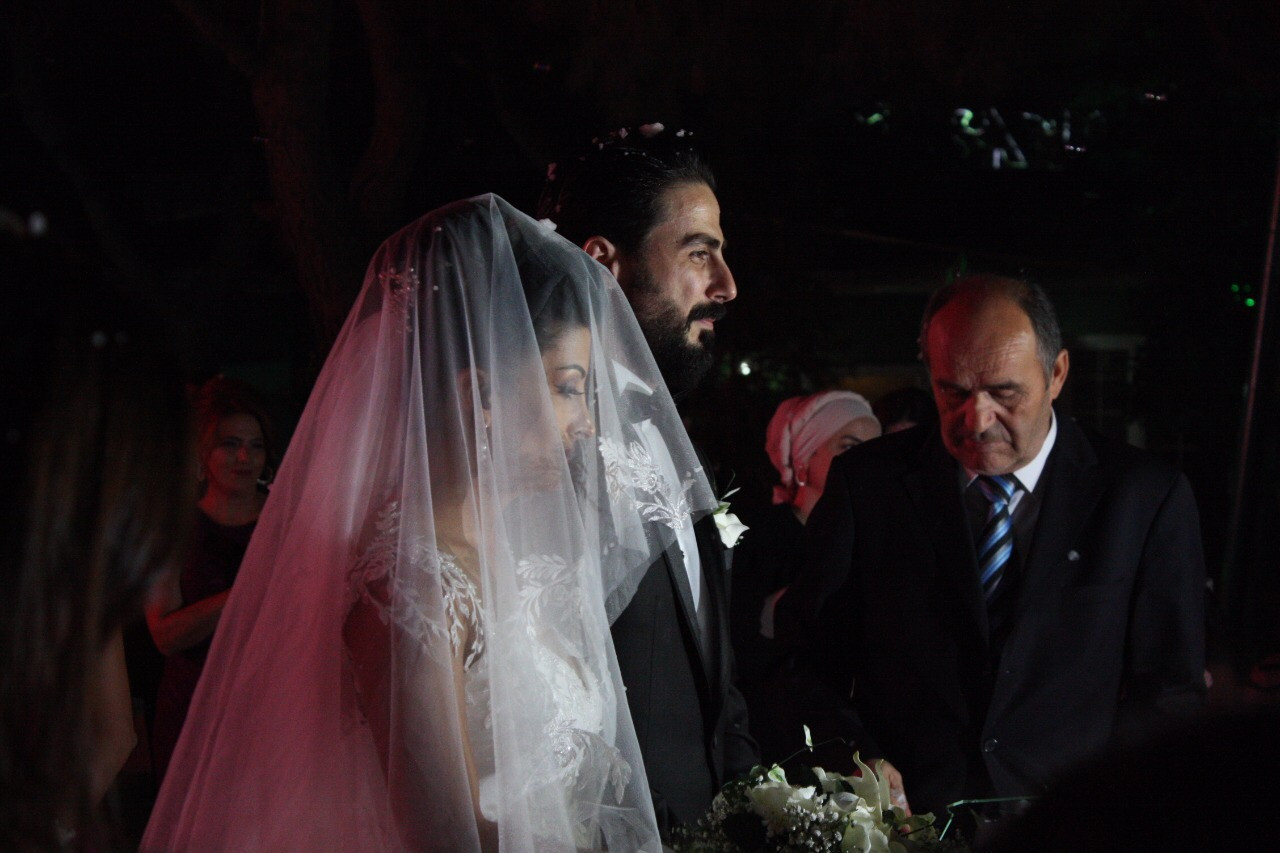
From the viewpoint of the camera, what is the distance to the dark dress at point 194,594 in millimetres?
3902

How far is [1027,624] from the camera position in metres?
2.94

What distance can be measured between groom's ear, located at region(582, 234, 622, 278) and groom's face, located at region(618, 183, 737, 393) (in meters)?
0.02

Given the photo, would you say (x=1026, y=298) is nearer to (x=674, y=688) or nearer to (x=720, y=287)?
(x=720, y=287)

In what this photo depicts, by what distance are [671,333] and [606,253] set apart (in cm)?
28

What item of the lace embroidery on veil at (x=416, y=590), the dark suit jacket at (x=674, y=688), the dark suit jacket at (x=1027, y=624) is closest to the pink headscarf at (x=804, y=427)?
the dark suit jacket at (x=1027, y=624)

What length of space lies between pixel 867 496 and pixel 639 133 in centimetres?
120

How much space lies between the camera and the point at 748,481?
26.0 feet

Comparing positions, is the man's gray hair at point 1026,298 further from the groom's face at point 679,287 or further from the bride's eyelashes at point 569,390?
the bride's eyelashes at point 569,390

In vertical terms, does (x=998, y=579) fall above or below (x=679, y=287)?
below

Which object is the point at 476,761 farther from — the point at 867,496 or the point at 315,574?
the point at 867,496

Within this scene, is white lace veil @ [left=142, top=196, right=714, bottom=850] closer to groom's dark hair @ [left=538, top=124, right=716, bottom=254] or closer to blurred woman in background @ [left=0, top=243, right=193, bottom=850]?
blurred woman in background @ [left=0, top=243, right=193, bottom=850]

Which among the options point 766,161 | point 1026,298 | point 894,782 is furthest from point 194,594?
point 766,161

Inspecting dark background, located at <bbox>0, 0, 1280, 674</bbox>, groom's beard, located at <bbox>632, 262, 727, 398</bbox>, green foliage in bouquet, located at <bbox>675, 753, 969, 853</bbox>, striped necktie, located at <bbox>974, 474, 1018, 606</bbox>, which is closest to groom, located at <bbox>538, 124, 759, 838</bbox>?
groom's beard, located at <bbox>632, 262, 727, 398</bbox>

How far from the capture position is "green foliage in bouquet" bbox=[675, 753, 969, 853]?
2.17 meters
